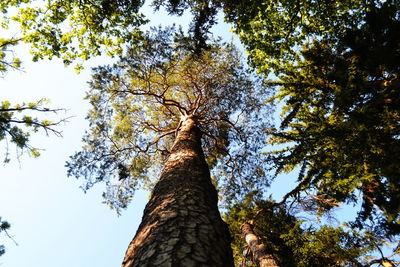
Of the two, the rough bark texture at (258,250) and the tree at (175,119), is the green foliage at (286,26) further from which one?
the rough bark texture at (258,250)

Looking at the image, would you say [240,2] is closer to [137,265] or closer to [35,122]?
[137,265]

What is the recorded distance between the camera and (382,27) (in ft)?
10.9

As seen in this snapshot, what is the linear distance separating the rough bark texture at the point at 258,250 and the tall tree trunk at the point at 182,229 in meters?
4.65

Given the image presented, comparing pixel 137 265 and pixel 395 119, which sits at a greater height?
pixel 395 119

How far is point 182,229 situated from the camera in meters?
2.11

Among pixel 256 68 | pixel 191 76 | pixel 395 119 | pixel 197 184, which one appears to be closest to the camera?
pixel 197 184

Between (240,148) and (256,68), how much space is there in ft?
12.5

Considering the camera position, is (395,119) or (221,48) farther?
(221,48)

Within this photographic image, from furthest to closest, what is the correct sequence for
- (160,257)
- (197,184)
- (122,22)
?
(122,22) → (197,184) → (160,257)

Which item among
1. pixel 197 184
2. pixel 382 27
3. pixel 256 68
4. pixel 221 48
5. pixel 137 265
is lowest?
pixel 137 265

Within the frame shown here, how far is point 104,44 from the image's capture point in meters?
8.44

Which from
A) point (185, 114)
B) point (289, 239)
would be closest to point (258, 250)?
point (289, 239)

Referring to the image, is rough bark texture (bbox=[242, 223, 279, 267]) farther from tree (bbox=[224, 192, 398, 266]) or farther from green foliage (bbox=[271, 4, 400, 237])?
green foliage (bbox=[271, 4, 400, 237])

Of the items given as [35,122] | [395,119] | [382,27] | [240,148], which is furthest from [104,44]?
[395,119]
